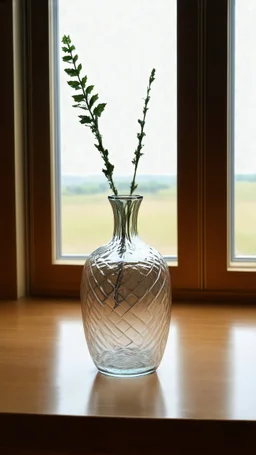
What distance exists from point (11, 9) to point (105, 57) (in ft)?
0.79

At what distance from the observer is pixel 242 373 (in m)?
1.20

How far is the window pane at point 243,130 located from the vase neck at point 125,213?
522 millimetres

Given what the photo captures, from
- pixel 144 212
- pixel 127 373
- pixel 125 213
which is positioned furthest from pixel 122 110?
pixel 127 373

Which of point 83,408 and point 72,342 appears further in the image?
point 72,342

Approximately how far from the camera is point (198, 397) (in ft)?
3.58

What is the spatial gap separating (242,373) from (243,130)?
2.20ft

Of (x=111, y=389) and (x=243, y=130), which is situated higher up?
(x=243, y=130)

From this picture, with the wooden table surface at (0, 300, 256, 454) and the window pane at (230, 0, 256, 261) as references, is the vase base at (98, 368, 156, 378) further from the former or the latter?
the window pane at (230, 0, 256, 261)

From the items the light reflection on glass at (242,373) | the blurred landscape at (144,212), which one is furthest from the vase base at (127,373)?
the blurred landscape at (144,212)

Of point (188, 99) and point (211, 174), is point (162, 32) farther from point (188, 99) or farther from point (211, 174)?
point (211, 174)

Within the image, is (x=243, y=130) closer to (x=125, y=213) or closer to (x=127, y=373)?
(x=125, y=213)

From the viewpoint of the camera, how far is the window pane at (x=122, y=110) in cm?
169

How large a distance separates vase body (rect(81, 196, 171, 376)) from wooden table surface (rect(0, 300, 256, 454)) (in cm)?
4

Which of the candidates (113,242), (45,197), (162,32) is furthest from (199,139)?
(113,242)
